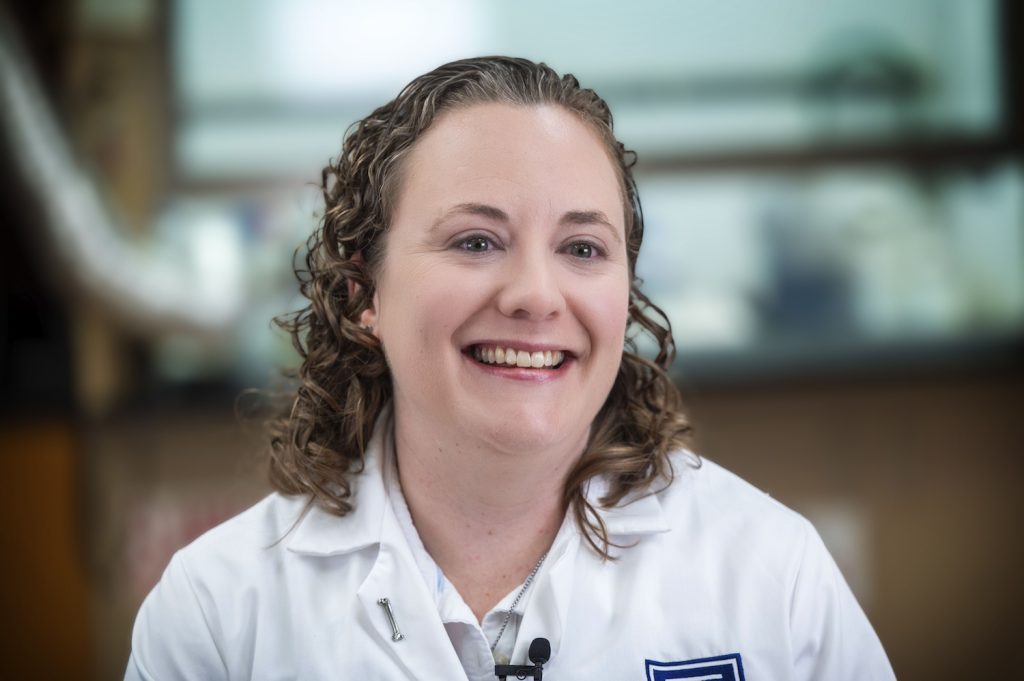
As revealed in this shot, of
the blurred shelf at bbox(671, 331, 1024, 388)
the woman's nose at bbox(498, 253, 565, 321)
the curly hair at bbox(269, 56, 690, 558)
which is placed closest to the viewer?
the woman's nose at bbox(498, 253, 565, 321)

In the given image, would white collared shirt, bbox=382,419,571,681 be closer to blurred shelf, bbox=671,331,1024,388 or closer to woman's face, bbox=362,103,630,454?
woman's face, bbox=362,103,630,454

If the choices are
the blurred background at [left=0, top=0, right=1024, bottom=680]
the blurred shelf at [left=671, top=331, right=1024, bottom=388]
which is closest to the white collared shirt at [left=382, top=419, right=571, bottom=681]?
the blurred background at [left=0, top=0, right=1024, bottom=680]

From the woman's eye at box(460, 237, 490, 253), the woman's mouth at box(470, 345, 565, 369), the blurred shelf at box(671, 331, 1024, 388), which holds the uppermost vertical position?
the woman's eye at box(460, 237, 490, 253)

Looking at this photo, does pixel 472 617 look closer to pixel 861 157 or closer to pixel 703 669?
pixel 703 669

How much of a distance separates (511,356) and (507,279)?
0.30 ft

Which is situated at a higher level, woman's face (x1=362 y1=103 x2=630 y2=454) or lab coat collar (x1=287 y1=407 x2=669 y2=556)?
woman's face (x1=362 y1=103 x2=630 y2=454)

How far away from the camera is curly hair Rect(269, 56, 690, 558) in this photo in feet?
4.04

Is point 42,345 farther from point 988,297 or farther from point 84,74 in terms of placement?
point 988,297

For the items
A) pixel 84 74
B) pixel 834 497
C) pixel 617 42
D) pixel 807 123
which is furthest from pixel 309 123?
pixel 834 497

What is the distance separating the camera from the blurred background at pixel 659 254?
298 centimetres

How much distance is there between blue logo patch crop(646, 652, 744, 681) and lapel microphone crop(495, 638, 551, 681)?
13cm

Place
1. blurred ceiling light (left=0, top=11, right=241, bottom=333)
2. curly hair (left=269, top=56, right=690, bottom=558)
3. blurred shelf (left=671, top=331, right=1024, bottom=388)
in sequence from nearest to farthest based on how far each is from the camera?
curly hair (left=269, top=56, right=690, bottom=558), blurred ceiling light (left=0, top=11, right=241, bottom=333), blurred shelf (left=671, top=331, right=1024, bottom=388)

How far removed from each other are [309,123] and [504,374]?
216 centimetres

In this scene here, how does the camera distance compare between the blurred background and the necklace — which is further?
the blurred background
